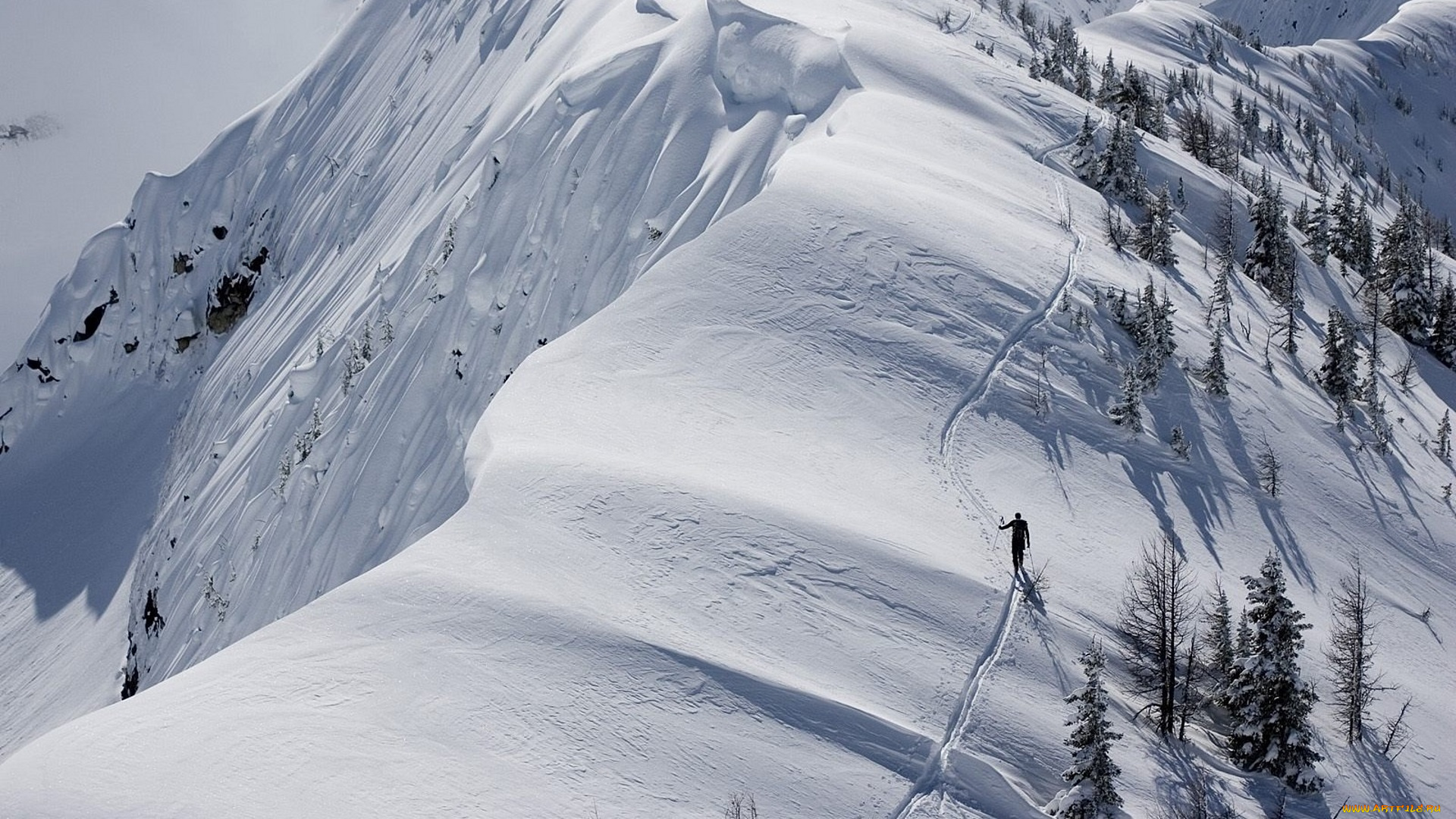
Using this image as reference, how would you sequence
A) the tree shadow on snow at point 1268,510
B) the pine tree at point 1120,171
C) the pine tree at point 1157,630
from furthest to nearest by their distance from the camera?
the pine tree at point 1120,171 < the tree shadow on snow at point 1268,510 < the pine tree at point 1157,630

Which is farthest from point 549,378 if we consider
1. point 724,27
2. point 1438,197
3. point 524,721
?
point 1438,197

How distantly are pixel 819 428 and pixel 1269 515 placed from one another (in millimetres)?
9708

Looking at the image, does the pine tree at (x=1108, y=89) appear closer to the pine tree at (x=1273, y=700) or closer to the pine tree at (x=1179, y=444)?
the pine tree at (x=1179, y=444)

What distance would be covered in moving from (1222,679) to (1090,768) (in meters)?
4.70

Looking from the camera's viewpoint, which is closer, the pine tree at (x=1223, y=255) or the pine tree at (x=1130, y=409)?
the pine tree at (x=1130, y=409)

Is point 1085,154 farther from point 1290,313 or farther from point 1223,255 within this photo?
point 1290,313

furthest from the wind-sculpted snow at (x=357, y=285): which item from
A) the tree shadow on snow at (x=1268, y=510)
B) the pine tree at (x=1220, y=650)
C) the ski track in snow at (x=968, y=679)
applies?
the pine tree at (x=1220, y=650)

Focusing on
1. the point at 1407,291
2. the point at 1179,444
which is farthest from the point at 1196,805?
the point at 1407,291

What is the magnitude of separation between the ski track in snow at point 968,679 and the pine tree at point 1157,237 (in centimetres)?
812

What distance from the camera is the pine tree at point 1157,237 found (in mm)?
30938

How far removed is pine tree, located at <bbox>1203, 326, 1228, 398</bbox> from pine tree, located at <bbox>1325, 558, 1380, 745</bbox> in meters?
6.56

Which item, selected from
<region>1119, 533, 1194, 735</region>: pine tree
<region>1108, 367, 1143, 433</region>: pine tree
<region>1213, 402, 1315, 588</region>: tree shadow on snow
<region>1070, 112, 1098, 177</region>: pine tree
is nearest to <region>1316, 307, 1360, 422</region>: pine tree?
<region>1213, 402, 1315, 588</region>: tree shadow on snow

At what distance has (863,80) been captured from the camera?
36.7 m

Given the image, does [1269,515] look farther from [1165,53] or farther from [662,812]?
[1165,53]
